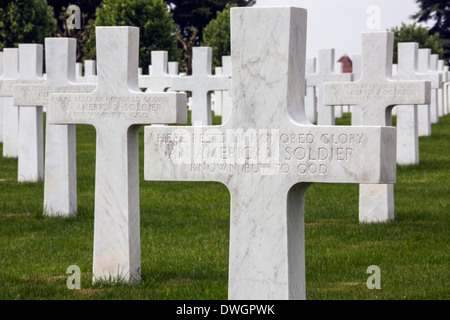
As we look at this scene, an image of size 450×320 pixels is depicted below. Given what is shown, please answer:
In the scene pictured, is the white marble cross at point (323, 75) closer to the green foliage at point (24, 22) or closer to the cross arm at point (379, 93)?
the green foliage at point (24, 22)

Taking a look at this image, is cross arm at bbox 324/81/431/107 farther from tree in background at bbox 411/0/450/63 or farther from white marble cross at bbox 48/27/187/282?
tree in background at bbox 411/0/450/63

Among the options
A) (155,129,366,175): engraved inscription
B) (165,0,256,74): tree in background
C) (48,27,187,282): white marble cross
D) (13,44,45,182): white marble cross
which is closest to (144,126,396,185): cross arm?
(155,129,366,175): engraved inscription

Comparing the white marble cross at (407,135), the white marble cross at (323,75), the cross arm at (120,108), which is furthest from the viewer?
the white marble cross at (323,75)

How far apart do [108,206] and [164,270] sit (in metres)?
0.85

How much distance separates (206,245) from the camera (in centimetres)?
921

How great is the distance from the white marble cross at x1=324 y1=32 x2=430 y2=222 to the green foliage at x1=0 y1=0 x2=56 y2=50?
2197 cm

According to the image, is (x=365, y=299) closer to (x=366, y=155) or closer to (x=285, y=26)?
(x=366, y=155)

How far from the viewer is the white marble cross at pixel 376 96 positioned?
1059 cm

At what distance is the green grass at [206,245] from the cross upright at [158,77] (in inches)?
353

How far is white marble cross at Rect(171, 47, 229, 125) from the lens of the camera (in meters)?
20.8

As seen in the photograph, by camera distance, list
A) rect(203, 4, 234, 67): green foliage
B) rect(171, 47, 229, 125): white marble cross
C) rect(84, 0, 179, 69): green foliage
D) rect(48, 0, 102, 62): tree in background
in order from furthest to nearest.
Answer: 1. rect(48, 0, 102, 62): tree in background
2. rect(203, 4, 234, 67): green foliage
3. rect(84, 0, 179, 69): green foliage
4. rect(171, 47, 229, 125): white marble cross

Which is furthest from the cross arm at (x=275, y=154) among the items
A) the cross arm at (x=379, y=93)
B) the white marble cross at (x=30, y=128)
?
the white marble cross at (x=30, y=128)

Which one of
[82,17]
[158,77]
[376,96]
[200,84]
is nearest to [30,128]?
[376,96]

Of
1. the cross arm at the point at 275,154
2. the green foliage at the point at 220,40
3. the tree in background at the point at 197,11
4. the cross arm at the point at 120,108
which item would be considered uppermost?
the tree in background at the point at 197,11
